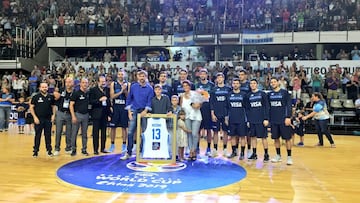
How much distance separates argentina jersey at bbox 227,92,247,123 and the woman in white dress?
0.61 m

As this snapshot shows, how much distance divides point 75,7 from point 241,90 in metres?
17.1

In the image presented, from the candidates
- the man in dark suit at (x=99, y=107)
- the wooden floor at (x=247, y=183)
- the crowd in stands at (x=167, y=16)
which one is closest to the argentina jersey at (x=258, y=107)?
the wooden floor at (x=247, y=183)

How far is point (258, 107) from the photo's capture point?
24.4ft

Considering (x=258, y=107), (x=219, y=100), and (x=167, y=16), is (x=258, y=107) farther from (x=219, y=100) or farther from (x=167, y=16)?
(x=167, y=16)

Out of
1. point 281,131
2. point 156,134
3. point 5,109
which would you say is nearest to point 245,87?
point 281,131

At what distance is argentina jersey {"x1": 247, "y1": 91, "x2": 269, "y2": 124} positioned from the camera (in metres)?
7.42

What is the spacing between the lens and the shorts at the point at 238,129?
25.0 ft

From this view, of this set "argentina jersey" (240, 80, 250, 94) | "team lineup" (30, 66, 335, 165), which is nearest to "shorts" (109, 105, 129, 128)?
"team lineup" (30, 66, 335, 165)

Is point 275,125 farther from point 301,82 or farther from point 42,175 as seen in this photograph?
point 301,82

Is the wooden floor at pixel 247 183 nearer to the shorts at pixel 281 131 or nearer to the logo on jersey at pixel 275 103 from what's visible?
the shorts at pixel 281 131

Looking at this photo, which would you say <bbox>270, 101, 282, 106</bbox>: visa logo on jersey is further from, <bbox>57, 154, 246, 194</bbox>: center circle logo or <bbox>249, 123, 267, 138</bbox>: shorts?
<bbox>57, 154, 246, 194</bbox>: center circle logo

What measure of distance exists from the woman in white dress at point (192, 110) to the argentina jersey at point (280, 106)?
52.2 inches

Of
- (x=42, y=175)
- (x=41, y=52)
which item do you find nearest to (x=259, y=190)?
(x=42, y=175)

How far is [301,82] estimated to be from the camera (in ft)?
49.1
